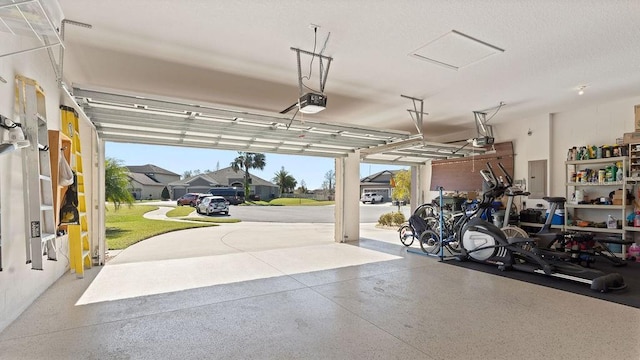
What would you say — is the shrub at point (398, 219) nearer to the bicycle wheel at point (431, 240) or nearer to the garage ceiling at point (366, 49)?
the bicycle wheel at point (431, 240)

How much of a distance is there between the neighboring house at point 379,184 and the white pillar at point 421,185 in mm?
20789

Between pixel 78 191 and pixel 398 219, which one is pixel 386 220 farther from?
pixel 78 191

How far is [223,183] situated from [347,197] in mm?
28235

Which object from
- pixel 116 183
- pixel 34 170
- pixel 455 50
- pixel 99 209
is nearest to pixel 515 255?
pixel 455 50

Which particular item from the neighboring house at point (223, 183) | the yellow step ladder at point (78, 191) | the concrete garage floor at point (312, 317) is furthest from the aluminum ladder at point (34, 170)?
the neighboring house at point (223, 183)

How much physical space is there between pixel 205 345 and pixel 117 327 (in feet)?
3.31

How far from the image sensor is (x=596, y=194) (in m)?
6.41

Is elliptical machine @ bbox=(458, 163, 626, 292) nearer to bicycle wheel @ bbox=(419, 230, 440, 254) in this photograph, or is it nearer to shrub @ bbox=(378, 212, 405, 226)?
bicycle wheel @ bbox=(419, 230, 440, 254)

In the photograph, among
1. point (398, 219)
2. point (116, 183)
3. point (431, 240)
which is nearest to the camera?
point (431, 240)

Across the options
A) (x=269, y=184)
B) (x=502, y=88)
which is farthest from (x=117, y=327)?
(x=269, y=184)

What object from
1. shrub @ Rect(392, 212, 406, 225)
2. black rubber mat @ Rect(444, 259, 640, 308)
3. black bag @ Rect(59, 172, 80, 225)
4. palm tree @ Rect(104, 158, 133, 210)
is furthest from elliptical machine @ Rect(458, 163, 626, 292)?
palm tree @ Rect(104, 158, 133, 210)

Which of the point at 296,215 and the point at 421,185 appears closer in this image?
the point at 421,185

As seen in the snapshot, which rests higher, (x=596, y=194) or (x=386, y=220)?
(x=596, y=194)

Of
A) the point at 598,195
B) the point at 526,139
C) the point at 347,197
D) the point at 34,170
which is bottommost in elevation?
the point at 347,197
